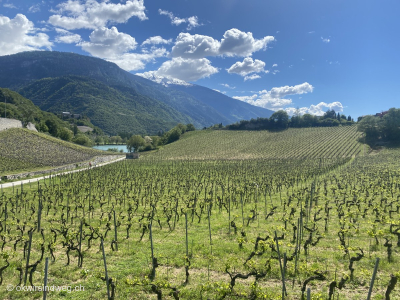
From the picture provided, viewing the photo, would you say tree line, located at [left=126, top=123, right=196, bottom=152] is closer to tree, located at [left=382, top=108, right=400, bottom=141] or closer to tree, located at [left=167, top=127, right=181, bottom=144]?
tree, located at [left=167, top=127, right=181, bottom=144]

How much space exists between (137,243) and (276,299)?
6.66 m

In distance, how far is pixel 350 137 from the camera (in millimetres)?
83438

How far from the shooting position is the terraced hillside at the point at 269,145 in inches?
2613

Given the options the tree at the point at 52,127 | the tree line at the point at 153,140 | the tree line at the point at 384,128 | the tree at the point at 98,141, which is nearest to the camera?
the tree line at the point at 384,128

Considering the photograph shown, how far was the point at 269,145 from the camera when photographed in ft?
264

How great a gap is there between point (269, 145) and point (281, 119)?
38.1 m

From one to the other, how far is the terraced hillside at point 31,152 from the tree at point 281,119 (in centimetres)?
8279

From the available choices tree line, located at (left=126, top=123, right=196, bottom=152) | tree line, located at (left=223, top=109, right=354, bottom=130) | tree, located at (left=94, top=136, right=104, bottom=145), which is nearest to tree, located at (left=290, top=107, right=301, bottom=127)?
tree line, located at (left=223, top=109, right=354, bottom=130)

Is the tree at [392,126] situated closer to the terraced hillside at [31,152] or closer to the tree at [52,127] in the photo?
the terraced hillside at [31,152]

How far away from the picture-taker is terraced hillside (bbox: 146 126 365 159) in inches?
2613

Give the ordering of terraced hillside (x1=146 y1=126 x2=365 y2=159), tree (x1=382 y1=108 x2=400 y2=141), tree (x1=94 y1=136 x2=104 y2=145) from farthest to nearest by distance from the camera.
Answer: tree (x1=94 y1=136 x2=104 y2=145) < tree (x1=382 y1=108 x2=400 y2=141) < terraced hillside (x1=146 y1=126 x2=365 y2=159)

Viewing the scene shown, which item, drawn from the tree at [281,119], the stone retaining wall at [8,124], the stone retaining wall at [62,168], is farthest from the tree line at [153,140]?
the tree at [281,119]

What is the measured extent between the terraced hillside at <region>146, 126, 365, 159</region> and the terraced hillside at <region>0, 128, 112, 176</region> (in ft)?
70.1

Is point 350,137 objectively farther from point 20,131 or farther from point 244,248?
point 20,131
